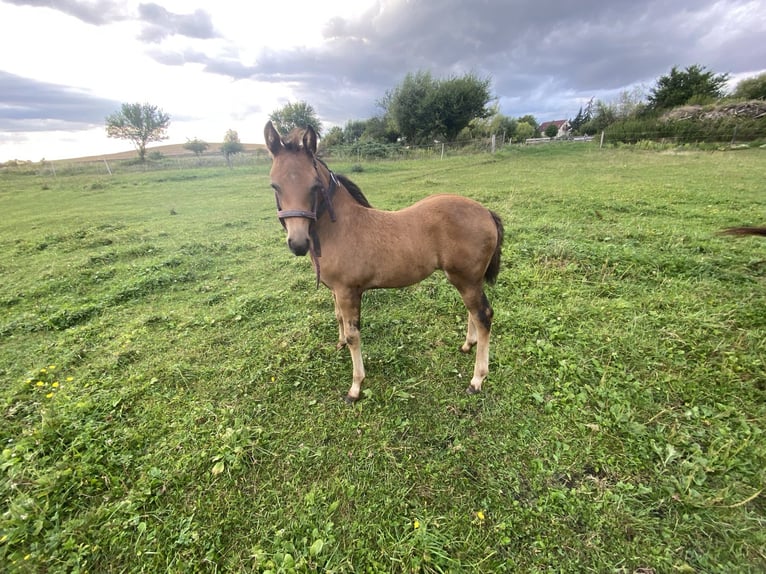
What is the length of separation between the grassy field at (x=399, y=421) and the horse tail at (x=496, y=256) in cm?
77

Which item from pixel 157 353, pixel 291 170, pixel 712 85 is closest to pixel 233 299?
pixel 157 353

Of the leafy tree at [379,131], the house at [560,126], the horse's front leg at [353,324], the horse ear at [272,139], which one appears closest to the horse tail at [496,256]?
the horse's front leg at [353,324]

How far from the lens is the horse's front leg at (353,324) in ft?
9.21

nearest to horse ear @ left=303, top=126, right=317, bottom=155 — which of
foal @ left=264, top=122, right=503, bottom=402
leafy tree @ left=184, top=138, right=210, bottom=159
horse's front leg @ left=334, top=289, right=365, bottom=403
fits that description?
foal @ left=264, top=122, right=503, bottom=402

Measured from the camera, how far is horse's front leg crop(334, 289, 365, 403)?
2.81m

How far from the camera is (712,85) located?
104 feet

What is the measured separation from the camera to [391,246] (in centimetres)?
278

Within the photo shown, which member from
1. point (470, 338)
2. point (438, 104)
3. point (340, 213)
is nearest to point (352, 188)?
point (340, 213)

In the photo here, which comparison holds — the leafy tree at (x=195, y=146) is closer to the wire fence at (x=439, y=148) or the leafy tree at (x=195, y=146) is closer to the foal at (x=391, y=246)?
the wire fence at (x=439, y=148)

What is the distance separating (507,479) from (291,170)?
2738 mm

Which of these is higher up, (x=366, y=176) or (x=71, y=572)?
(x=366, y=176)

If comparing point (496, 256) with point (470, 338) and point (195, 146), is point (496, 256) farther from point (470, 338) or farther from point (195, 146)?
point (195, 146)

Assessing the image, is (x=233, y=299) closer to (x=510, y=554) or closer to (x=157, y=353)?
(x=157, y=353)

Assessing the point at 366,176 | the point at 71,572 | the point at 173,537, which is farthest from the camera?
the point at 366,176
